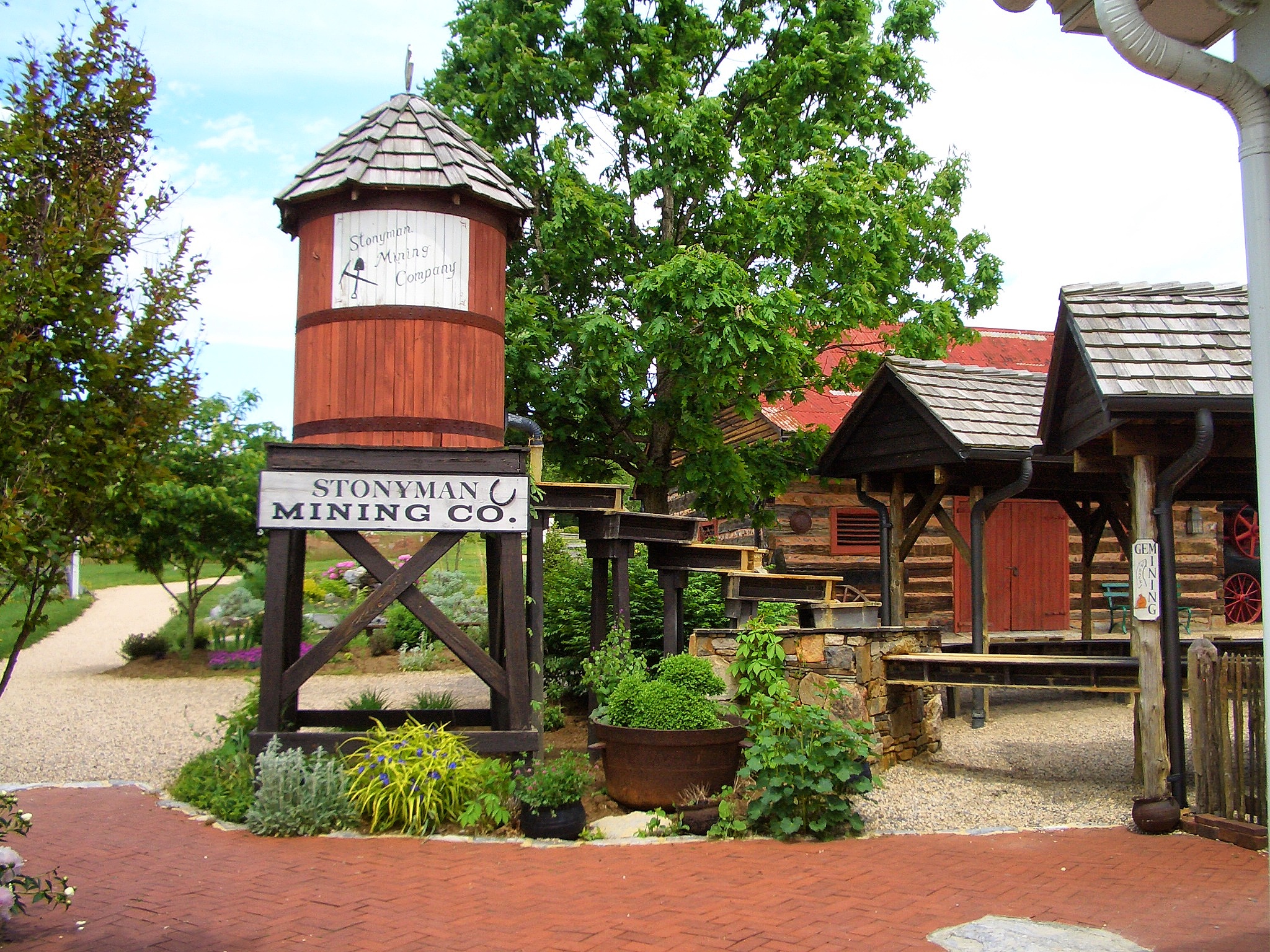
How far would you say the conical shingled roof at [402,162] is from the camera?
24.9ft

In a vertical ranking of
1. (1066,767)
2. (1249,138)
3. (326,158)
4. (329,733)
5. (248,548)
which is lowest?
(1066,767)

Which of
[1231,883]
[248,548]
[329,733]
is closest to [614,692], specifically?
[329,733]

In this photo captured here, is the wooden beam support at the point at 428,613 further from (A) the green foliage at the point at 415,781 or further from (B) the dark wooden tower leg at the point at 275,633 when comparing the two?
(A) the green foliage at the point at 415,781

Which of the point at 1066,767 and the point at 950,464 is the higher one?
the point at 950,464

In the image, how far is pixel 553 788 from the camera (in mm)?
6734

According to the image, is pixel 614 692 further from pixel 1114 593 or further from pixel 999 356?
pixel 999 356

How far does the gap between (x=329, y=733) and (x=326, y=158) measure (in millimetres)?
4294

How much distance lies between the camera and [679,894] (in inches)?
215

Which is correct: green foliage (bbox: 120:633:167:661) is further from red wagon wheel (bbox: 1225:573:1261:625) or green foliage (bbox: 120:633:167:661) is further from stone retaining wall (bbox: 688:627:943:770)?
red wagon wheel (bbox: 1225:573:1261:625)

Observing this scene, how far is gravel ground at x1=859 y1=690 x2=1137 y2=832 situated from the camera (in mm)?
7379

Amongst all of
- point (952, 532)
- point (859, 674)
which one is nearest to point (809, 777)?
point (859, 674)

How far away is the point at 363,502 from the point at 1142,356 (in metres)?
5.66

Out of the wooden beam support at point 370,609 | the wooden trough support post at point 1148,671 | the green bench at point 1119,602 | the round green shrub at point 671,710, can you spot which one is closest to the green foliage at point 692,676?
the round green shrub at point 671,710

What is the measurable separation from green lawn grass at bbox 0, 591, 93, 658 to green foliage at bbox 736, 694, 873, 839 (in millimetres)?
17094
